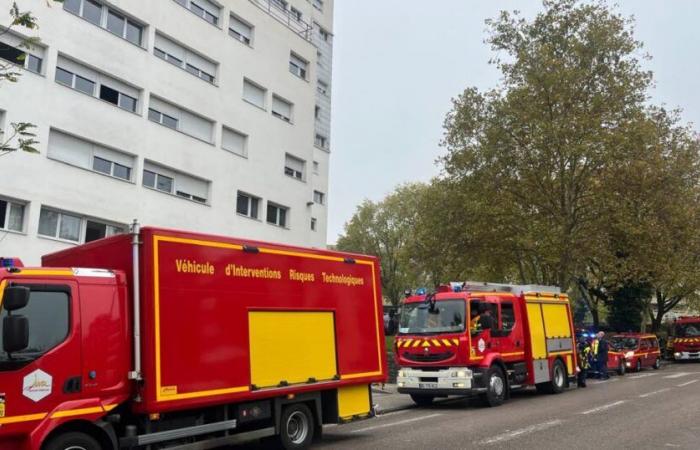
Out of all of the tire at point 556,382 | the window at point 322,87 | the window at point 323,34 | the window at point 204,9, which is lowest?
the tire at point 556,382

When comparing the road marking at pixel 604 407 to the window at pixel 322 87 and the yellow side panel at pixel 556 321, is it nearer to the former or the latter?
the yellow side panel at pixel 556 321

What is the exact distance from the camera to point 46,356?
6141mm

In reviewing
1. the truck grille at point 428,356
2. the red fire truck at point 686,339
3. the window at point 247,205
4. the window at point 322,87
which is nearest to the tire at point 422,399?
the truck grille at point 428,356

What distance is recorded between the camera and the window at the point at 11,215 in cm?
1803

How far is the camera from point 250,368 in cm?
795

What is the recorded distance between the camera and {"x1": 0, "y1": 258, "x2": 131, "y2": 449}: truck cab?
5805mm

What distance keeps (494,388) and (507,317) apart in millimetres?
1912

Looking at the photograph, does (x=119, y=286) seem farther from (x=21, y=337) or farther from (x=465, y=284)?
(x=465, y=284)

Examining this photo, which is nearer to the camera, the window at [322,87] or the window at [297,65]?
the window at [297,65]

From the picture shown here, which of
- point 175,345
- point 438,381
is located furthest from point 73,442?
point 438,381

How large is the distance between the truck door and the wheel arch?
28 cm

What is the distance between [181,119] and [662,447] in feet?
68.5

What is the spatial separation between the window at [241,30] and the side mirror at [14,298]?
24.1 m

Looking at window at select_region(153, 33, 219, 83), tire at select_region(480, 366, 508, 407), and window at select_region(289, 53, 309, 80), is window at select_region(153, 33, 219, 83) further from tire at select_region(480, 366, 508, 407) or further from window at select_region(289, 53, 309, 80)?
tire at select_region(480, 366, 508, 407)
